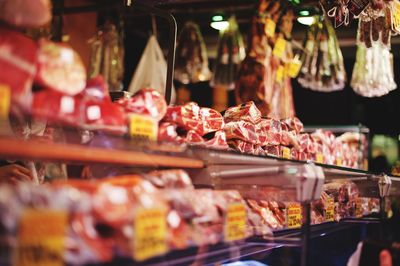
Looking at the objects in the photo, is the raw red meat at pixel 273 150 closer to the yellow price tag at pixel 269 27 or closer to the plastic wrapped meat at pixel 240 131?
the plastic wrapped meat at pixel 240 131

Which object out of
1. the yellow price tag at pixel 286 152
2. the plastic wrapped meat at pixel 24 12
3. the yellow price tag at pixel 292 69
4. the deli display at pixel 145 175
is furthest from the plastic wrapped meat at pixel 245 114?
the yellow price tag at pixel 292 69

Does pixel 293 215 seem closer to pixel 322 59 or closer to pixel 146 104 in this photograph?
pixel 146 104

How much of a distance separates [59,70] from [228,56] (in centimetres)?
386

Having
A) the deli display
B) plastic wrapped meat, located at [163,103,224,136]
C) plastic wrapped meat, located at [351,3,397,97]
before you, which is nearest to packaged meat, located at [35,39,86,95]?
the deli display

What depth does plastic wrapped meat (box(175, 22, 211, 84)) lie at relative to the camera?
16.9 feet

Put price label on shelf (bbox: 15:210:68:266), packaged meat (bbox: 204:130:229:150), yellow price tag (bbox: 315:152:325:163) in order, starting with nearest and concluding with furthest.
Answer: price label on shelf (bbox: 15:210:68:266)
packaged meat (bbox: 204:130:229:150)
yellow price tag (bbox: 315:152:325:163)

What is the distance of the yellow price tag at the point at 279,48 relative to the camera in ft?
13.4

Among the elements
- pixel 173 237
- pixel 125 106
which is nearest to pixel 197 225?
pixel 173 237

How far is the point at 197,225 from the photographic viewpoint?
1.48 m

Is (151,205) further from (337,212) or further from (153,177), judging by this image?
(337,212)

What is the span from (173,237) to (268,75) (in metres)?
2.81

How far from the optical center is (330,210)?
2.51 metres

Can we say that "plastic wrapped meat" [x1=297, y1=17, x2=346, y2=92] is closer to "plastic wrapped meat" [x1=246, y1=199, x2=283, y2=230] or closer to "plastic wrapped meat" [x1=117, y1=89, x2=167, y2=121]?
"plastic wrapped meat" [x1=246, y1=199, x2=283, y2=230]

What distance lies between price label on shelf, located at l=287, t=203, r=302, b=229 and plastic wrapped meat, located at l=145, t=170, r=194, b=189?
2.24 ft
